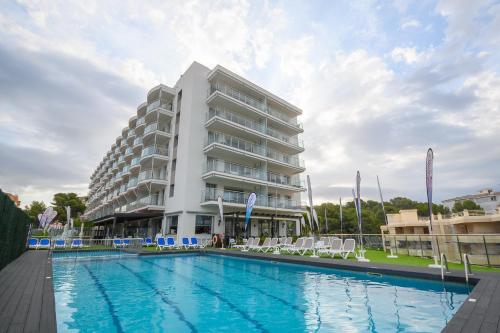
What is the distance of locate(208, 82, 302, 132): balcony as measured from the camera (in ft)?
95.5

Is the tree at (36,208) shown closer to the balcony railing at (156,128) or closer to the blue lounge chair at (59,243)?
the balcony railing at (156,128)

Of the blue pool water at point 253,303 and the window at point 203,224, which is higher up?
the window at point 203,224

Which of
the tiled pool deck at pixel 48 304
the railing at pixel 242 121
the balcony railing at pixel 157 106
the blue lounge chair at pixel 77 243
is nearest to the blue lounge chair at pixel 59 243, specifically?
the blue lounge chair at pixel 77 243

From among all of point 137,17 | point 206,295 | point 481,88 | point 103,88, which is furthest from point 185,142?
point 481,88

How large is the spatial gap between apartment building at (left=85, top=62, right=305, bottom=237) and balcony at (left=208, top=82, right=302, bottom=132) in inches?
4.7

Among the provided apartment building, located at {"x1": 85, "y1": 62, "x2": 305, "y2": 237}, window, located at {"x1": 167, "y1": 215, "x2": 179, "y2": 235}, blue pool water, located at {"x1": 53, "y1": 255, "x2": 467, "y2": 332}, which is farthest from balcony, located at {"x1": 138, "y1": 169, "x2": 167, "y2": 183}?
blue pool water, located at {"x1": 53, "y1": 255, "x2": 467, "y2": 332}

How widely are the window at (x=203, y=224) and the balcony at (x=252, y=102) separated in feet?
43.1

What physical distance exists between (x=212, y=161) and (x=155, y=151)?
704cm

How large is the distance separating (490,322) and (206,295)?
6.02 meters

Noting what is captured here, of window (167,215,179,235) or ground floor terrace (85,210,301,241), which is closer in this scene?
ground floor terrace (85,210,301,241)

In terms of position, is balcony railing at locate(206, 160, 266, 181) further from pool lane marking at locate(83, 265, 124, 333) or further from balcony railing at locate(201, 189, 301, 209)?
pool lane marking at locate(83, 265, 124, 333)

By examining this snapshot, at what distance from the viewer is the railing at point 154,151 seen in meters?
28.5

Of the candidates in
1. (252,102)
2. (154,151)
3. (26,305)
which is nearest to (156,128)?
(154,151)

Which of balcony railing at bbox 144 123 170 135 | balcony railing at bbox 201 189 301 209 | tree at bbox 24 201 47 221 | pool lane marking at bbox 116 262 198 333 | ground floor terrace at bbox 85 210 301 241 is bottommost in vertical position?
pool lane marking at bbox 116 262 198 333
